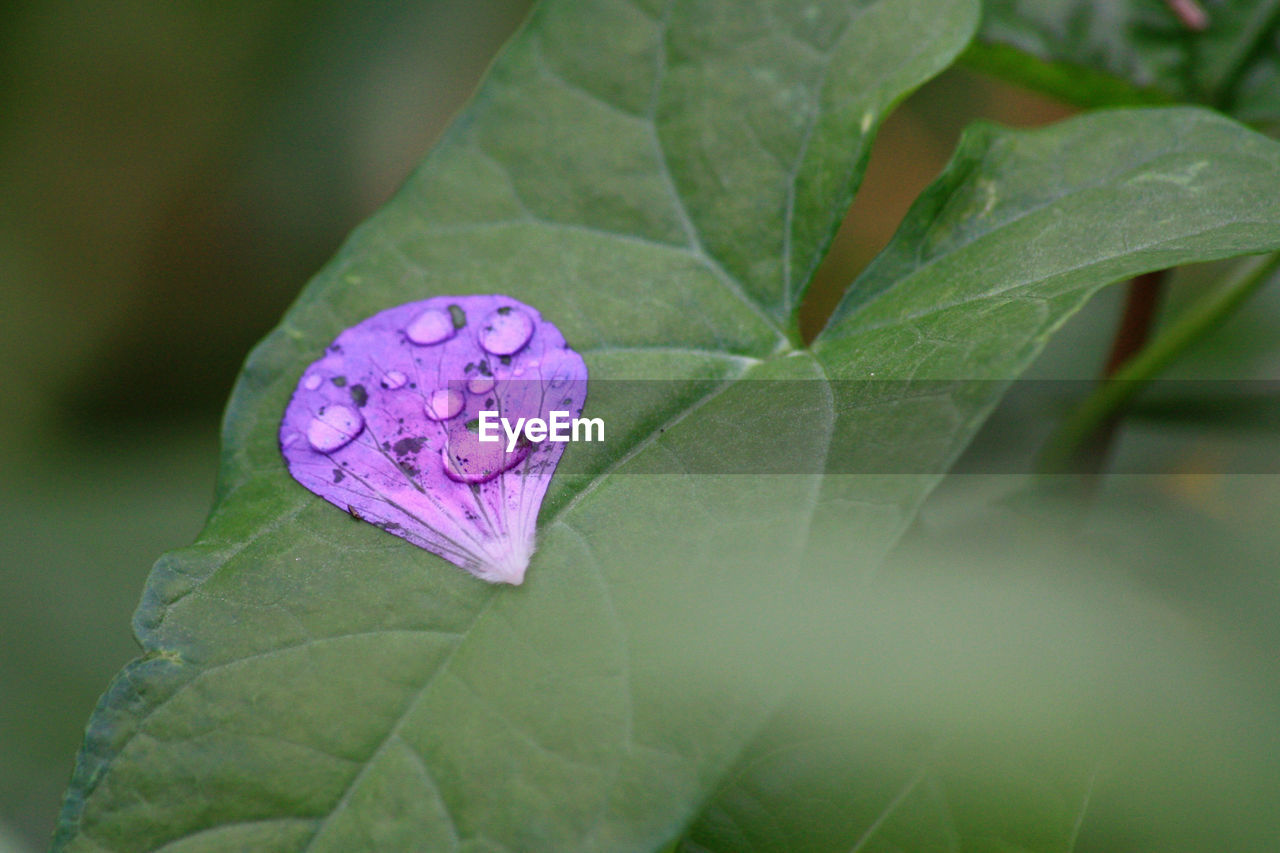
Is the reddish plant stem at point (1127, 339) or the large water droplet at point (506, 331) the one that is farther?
the reddish plant stem at point (1127, 339)

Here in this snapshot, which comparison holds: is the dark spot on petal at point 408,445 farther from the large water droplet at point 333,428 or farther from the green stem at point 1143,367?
the green stem at point 1143,367

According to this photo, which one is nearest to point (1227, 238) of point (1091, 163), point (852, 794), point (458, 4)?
point (1091, 163)

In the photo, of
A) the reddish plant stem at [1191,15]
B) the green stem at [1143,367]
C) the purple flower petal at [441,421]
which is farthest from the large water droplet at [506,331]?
the reddish plant stem at [1191,15]

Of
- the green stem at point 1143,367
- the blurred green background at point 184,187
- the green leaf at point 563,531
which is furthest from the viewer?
the blurred green background at point 184,187

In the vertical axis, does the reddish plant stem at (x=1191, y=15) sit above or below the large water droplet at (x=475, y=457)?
above

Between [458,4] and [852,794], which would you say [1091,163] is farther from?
[458,4]

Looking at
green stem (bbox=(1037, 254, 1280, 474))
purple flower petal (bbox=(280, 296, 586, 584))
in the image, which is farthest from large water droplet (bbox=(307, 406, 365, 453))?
green stem (bbox=(1037, 254, 1280, 474))
